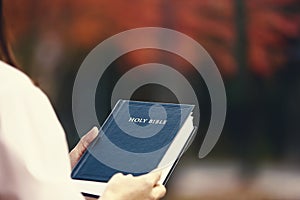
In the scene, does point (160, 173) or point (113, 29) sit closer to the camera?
point (160, 173)

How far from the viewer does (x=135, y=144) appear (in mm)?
917

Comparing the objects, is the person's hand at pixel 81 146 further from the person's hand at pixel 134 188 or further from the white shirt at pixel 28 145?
the white shirt at pixel 28 145

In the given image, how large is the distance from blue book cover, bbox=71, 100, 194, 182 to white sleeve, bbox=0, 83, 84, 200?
0.79 ft

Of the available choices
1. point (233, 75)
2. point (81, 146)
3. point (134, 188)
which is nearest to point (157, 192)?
point (134, 188)

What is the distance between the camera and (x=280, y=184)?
1.06m

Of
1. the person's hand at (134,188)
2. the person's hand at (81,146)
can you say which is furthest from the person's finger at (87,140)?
the person's hand at (134,188)

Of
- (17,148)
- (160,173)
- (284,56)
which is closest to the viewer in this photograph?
(17,148)

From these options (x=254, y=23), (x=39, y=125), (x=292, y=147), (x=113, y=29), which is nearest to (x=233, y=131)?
(x=292, y=147)

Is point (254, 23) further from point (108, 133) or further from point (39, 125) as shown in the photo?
point (39, 125)

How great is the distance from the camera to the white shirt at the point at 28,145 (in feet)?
1.95

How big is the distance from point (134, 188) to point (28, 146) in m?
0.23

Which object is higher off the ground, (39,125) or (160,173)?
(39,125)

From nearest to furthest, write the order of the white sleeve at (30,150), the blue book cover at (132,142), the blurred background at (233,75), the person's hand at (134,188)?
the white sleeve at (30,150)
the person's hand at (134,188)
the blue book cover at (132,142)
the blurred background at (233,75)

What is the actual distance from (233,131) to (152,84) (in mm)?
198
